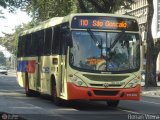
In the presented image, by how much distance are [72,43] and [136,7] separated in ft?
265

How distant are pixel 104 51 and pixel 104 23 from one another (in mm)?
992

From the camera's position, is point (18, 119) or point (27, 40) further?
point (27, 40)

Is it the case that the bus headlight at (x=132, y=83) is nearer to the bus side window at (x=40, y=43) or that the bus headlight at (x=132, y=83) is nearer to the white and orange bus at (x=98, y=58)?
the white and orange bus at (x=98, y=58)

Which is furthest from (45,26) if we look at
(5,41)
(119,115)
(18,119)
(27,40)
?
(5,41)

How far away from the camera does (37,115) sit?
56.4ft

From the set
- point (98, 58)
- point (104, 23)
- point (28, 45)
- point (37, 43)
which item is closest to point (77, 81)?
point (98, 58)

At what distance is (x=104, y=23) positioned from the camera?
19.8 m

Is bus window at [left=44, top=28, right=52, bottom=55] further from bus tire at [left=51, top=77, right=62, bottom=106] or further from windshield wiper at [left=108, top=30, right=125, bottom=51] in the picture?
windshield wiper at [left=108, top=30, right=125, bottom=51]

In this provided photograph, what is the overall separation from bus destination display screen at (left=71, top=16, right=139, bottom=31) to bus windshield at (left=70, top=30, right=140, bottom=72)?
205 mm

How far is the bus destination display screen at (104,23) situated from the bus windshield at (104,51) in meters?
0.20

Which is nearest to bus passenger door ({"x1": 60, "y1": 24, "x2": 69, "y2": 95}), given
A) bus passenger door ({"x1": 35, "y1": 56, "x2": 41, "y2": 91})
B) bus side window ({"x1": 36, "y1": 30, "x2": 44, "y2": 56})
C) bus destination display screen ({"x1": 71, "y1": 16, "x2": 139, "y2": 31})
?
bus destination display screen ({"x1": 71, "y1": 16, "x2": 139, "y2": 31})

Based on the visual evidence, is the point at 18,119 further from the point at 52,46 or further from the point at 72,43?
the point at 52,46

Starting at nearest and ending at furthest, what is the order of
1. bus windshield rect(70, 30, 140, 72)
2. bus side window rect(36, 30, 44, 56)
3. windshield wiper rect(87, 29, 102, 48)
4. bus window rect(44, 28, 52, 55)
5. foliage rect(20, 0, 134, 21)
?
bus windshield rect(70, 30, 140, 72)
windshield wiper rect(87, 29, 102, 48)
bus window rect(44, 28, 52, 55)
bus side window rect(36, 30, 44, 56)
foliage rect(20, 0, 134, 21)

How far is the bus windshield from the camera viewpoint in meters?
19.3
